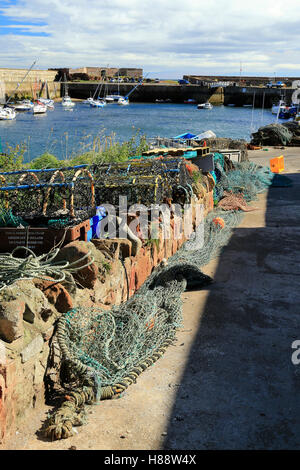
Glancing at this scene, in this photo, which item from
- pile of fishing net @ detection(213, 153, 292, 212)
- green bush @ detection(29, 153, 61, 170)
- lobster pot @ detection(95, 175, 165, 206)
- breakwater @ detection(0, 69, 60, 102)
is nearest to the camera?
lobster pot @ detection(95, 175, 165, 206)

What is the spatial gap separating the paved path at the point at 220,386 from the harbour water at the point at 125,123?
27.4 meters

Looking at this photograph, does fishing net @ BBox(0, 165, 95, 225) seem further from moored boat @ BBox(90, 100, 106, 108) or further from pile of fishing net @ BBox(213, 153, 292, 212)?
moored boat @ BBox(90, 100, 106, 108)

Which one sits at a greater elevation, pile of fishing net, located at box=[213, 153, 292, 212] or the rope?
the rope

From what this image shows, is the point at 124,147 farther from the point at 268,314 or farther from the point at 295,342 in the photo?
the point at 295,342

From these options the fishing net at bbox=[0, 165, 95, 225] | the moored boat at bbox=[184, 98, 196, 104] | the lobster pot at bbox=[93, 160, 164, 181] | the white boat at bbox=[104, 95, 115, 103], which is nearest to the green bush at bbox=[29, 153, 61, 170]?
the lobster pot at bbox=[93, 160, 164, 181]

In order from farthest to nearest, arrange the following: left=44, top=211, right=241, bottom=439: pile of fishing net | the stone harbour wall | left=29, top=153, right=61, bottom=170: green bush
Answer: left=29, top=153, right=61, bottom=170: green bush → left=44, top=211, right=241, bottom=439: pile of fishing net → the stone harbour wall

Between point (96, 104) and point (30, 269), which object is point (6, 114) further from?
point (30, 269)

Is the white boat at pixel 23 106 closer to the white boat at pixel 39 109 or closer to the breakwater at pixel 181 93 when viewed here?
the white boat at pixel 39 109

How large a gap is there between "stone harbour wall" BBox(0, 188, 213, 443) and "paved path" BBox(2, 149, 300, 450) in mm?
235

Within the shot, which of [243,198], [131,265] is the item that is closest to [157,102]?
[243,198]

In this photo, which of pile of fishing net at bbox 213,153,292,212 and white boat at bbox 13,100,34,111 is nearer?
pile of fishing net at bbox 213,153,292,212

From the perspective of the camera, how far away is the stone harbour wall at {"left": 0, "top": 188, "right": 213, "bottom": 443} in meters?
3.73

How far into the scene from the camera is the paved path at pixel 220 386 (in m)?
3.82

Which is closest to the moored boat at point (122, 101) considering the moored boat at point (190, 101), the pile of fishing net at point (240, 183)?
the moored boat at point (190, 101)
